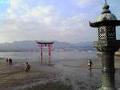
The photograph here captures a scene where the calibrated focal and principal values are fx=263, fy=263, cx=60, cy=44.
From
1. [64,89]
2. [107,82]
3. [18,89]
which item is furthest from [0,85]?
[107,82]

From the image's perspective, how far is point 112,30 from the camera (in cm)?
935

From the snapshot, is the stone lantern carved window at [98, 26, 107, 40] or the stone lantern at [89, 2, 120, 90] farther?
the stone lantern carved window at [98, 26, 107, 40]

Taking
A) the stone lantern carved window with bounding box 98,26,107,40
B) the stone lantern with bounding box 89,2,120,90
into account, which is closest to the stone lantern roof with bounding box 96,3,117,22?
the stone lantern with bounding box 89,2,120,90

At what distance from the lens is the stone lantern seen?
9148 millimetres

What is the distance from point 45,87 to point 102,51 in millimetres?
19558

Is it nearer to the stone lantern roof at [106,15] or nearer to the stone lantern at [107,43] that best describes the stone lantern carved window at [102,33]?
the stone lantern at [107,43]

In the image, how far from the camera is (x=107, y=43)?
9.11 metres

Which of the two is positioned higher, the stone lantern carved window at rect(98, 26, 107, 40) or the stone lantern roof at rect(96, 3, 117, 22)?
the stone lantern roof at rect(96, 3, 117, 22)

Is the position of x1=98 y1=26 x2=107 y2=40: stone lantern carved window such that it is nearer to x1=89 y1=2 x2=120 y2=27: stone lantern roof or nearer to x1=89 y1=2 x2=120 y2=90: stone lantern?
x1=89 y1=2 x2=120 y2=90: stone lantern

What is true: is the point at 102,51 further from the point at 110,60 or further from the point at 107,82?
the point at 107,82

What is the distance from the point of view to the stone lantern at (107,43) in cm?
915

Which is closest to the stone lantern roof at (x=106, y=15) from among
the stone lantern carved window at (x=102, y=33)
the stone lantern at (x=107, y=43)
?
the stone lantern at (x=107, y=43)

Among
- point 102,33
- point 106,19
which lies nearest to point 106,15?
point 106,19

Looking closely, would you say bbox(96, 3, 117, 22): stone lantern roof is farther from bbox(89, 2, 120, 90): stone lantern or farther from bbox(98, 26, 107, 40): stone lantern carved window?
bbox(98, 26, 107, 40): stone lantern carved window
